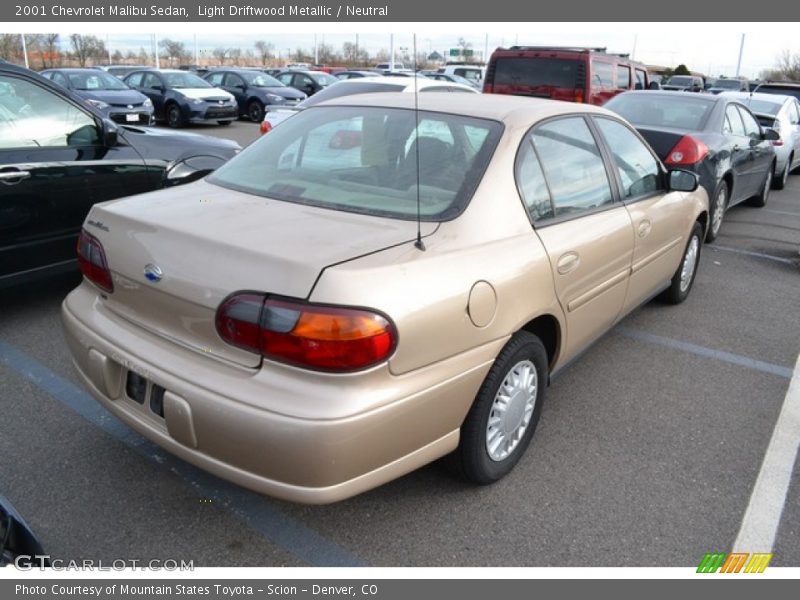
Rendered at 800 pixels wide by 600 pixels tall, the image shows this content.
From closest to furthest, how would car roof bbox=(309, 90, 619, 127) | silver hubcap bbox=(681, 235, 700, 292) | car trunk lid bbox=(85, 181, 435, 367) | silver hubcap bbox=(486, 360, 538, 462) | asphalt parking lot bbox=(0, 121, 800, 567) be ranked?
1. car trunk lid bbox=(85, 181, 435, 367)
2. asphalt parking lot bbox=(0, 121, 800, 567)
3. silver hubcap bbox=(486, 360, 538, 462)
4. car roof bbox=(309, 90, 619, 127)
5. silver hubcap bbox=(681, 235, 700, 292)

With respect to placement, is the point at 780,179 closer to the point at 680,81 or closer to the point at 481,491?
the point at 481,491

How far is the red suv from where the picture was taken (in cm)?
1006

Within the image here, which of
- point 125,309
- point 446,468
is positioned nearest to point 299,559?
point 446,468

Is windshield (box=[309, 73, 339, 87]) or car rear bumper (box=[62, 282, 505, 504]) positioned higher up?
windshield (box=[309, 73, 339, 87])

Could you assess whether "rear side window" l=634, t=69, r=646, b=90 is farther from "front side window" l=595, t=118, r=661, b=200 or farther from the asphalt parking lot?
the asphalt parking lot

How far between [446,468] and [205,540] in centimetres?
97

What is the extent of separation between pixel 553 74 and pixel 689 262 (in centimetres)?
595

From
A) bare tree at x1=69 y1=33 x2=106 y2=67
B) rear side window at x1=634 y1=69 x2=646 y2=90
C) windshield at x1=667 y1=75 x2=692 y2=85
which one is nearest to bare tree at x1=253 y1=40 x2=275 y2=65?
bare tree at x1=69 y1=33 x2=106 y2=67

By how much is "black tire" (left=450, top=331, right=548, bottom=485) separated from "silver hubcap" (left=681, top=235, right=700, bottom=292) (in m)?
2.54

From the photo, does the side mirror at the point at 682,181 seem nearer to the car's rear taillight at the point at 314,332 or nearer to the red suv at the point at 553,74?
the car's rear taillight at the point at 314,332

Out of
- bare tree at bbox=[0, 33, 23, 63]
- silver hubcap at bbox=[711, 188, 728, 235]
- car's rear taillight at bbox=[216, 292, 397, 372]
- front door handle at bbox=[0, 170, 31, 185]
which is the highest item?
bare tree at bbox=[0, 33, 23, 63]

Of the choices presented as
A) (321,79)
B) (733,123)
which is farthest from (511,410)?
(321,79)

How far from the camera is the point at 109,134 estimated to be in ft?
15.9

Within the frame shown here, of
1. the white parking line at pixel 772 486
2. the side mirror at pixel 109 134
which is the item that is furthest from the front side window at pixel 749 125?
the side mirror at pixel 109 134
